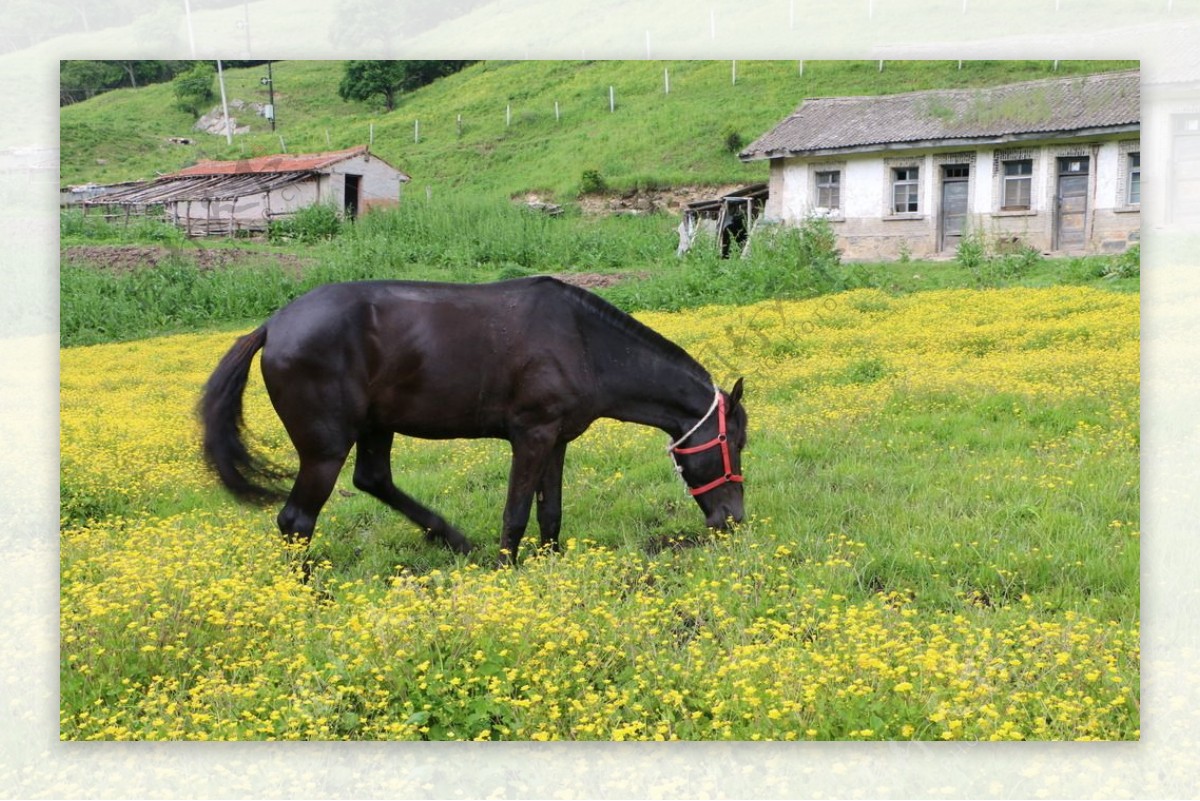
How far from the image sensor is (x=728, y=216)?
6.14m

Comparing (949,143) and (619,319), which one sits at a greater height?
(949,143)

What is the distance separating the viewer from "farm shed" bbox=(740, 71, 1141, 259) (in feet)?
18.6

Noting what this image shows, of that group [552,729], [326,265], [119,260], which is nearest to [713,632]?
[552,729]

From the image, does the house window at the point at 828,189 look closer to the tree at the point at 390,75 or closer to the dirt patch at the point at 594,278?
the dirt patch at the point at 594,278

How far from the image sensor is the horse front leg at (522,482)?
5.15 m

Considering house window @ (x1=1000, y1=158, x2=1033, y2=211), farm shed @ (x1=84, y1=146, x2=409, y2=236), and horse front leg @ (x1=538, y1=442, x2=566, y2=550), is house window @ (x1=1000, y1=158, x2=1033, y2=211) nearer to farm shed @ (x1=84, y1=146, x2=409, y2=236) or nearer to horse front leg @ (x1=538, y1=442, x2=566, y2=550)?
horse front leg @ (x1=538, y1=442, x2=566, y2=550)

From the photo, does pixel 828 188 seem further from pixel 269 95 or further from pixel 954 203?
pixel 269 95

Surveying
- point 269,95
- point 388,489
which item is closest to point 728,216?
point 388,489

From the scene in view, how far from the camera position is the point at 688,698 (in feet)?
14.5

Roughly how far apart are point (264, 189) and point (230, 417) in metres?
1.35

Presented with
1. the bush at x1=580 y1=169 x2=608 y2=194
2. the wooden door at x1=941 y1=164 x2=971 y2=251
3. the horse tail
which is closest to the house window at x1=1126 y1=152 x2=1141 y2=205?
the wooden door at x1=941 y1=164 x2=971 y2=251

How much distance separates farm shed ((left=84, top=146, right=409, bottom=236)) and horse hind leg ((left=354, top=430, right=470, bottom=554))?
4.21 feet

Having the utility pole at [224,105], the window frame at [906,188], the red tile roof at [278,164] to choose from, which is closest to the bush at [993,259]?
the window frame at [906,188]

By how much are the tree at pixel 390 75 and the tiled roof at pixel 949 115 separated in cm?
173
